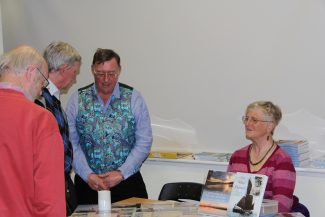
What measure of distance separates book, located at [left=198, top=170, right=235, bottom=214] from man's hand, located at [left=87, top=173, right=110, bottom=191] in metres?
0.85

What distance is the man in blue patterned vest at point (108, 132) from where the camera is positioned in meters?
3.08

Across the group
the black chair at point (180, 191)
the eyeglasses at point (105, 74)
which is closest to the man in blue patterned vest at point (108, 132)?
the eyeglasses at point (105, 74)

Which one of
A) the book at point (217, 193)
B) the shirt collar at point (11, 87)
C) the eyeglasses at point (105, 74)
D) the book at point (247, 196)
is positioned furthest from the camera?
the eyeglasses at point (105, 74)

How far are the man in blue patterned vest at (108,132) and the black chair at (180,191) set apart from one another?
18 centimetres

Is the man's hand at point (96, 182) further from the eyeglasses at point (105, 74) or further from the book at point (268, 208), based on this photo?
the book at point (268, 208)

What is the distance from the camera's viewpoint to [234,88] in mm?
3664

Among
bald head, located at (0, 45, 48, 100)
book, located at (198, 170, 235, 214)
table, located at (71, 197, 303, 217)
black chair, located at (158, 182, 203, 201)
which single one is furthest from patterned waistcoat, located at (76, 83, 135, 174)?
bald head, located at (0, 45, 48, 100)

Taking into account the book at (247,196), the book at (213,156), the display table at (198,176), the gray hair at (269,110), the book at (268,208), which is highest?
the gray hair at (269,110)

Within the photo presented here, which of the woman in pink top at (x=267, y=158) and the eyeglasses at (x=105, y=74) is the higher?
the eyeglasses at (x=105, y=74)

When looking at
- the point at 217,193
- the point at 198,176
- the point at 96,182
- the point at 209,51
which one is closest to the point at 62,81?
the point at 96,182

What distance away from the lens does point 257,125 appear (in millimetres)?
2947

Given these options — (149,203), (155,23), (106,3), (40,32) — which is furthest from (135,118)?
(40,32)

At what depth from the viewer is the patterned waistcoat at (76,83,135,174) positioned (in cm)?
312

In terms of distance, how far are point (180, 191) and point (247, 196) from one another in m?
1.06
